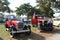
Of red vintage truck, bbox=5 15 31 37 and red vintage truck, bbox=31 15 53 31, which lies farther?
red vintage truck, bbox=31 15 53 31

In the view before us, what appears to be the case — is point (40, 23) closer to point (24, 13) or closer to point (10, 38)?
point (10, 38)

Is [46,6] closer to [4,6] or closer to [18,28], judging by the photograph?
[18,28]

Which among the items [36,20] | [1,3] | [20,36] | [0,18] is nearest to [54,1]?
[36,20]

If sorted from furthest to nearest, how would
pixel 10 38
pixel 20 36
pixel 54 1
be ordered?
pixel 54 1, pixel 20 36, pixel 10 38

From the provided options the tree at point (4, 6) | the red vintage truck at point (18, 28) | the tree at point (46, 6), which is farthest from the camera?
the tree at point (4, 6)

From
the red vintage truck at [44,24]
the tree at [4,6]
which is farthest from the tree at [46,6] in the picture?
the tree at [4,6]

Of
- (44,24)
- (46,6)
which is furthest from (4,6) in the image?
(44,24)

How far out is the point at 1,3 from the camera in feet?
152

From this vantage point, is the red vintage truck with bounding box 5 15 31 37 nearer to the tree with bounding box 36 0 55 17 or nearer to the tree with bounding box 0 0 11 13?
the tree with bounding box 36 0 55 17

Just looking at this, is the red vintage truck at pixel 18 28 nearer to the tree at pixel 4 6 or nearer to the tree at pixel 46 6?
the tree at pixel 46 6

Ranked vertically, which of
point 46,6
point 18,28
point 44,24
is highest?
point 46,6

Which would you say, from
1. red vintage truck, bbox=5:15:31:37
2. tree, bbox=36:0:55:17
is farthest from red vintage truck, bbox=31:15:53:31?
tree, bbox=36:0:55:17

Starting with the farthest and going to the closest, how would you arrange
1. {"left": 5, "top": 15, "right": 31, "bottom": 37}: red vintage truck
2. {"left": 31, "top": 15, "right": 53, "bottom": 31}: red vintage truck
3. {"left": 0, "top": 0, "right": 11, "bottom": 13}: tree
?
{"left": 0, "top": 0, "right": 11, "bottom": 13}: tree < {"left": 31, "top": 15, "right": 53, "bottom": 31}: red vintage truck < {"left": 5, "top": 15, "right": 31, "bottom": 37}: red vintage truck

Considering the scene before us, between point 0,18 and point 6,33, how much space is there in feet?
49.2
